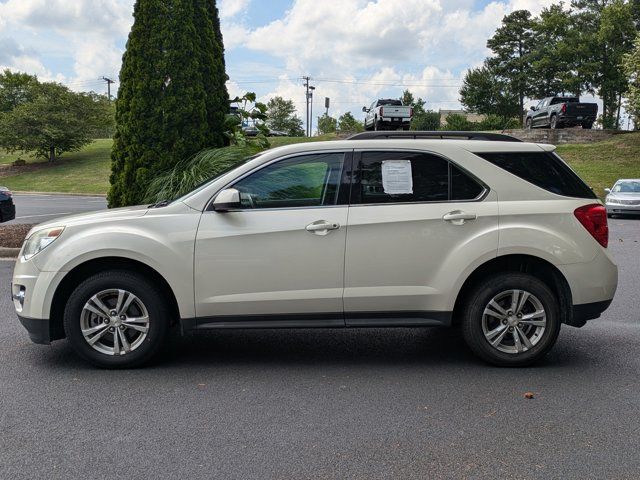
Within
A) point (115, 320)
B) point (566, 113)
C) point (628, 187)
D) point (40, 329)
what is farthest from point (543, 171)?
point (566, 113)

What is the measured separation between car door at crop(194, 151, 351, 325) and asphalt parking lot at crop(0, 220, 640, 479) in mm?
510

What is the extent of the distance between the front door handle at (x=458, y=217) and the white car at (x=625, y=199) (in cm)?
1712

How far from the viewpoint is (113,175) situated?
10961mm

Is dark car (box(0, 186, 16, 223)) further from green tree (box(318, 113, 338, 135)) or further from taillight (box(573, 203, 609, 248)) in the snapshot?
green tree (box(318, 113, 338, 135))

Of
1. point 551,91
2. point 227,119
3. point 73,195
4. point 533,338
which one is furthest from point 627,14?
point 533,338

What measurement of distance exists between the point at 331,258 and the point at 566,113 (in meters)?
33.3

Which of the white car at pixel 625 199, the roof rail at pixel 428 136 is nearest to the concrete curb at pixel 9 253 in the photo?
the roof rail at pixel 428 136

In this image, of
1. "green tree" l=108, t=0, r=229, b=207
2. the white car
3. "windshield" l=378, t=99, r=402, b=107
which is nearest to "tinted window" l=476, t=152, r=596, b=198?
"green tree" l=108, t=0, r=229, b=207

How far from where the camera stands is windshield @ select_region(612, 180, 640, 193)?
21.0 metres

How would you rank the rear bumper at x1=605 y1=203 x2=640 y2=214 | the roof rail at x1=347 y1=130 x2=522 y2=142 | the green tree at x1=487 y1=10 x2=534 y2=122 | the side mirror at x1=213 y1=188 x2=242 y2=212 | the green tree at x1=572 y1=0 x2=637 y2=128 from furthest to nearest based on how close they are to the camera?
the green tree at x1=487 y1=10 x2=534 y2=122 < the green tree at x1=572 y1=0 x2=637 y2=128 < the rear bumper at x1=605 y1=203 x2=640 y2=214 < the roof rail at x1=347 y1=130 x2=522 y2=142 < the side mirror at x1=213 y1=188 x2=242 y2=212

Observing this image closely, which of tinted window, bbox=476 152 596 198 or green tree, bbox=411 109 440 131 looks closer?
tinted window, bbox=476 152 596 198

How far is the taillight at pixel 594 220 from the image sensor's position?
197 inches

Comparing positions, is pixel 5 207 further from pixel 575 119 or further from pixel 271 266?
pixel 575 119

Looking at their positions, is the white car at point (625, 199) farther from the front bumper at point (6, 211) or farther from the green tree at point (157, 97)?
the front bumper at point (6, 211)
